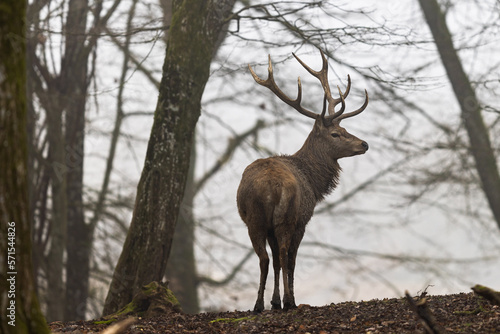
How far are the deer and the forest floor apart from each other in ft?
1.56

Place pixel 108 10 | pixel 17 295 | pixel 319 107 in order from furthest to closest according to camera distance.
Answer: pixel 319 107 < pixel 108 10 < pixel 17 295

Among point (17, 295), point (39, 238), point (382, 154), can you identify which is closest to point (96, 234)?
point (39, 238)

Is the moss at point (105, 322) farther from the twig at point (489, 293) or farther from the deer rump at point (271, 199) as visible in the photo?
the twig at point (489, 293)

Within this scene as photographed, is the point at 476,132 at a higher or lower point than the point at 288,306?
higher

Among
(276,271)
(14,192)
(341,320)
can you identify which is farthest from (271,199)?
(14,192)

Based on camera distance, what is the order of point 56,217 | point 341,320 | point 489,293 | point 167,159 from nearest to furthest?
point 489,293 → point 341,320 → point 167,159 → point 56,217

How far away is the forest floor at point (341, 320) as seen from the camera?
4.75 meters

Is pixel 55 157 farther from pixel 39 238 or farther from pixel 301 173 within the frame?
pixel 301 173

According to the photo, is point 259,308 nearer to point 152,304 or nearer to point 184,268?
point 152,304

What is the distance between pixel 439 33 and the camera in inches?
556

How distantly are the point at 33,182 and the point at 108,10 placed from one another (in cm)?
401

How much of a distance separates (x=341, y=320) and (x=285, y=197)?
4.50 feet

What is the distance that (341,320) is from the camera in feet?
17.3

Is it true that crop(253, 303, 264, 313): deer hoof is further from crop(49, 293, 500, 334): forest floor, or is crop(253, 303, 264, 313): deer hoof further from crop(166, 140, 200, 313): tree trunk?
crop(166, 140, 200, 313): tree trunk
